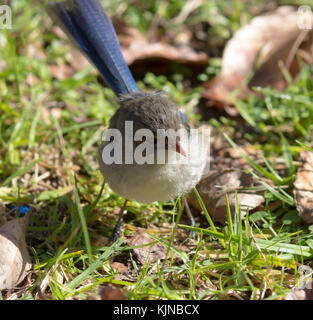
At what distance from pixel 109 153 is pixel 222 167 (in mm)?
1131

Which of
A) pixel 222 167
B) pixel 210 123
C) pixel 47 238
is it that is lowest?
pixel 47 238

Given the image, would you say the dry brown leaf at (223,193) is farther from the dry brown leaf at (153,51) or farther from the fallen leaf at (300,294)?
the dry brown leaf at (153,51)

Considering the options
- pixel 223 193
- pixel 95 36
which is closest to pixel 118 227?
pixel 223 193

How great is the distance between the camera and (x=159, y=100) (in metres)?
3.06

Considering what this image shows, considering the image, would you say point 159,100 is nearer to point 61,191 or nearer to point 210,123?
point 61,191

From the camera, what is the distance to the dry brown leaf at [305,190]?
10.2ft

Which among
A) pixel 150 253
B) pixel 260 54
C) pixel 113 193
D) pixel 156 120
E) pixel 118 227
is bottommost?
pixel 150 253

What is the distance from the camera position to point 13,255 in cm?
283

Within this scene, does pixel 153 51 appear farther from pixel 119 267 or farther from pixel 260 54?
pixel 119 267

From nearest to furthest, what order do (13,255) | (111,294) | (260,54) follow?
(111,294)
(13,255)
(260,54)

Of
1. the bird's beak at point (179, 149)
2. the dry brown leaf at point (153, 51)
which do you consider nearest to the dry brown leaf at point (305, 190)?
the bird's beak at point (179, 149)

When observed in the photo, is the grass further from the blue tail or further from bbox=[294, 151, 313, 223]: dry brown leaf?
the blue tail

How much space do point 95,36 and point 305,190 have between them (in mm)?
1981

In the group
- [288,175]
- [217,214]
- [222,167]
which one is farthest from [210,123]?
[217,214]
